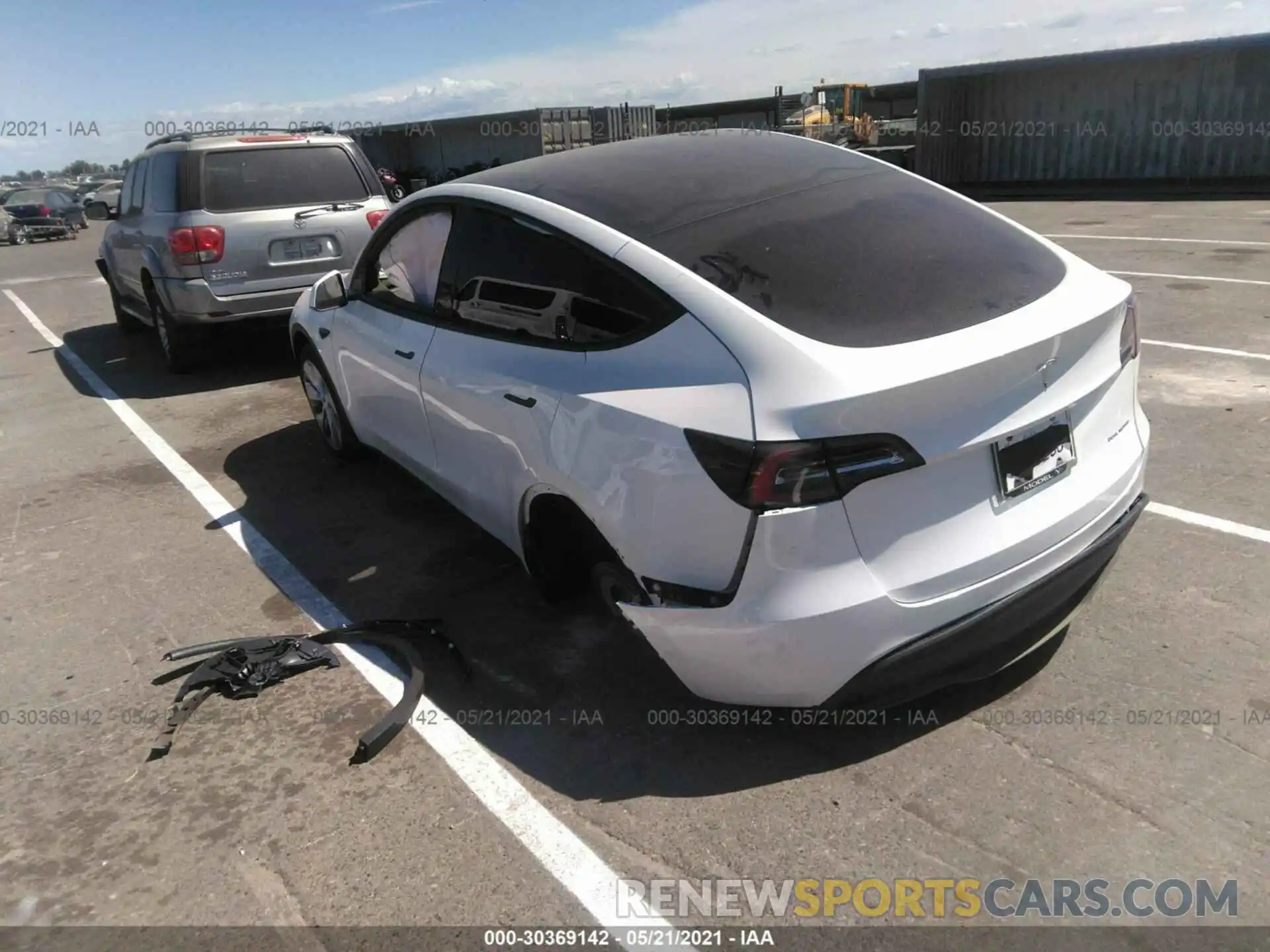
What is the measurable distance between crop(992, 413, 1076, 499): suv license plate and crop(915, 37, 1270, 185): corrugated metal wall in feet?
62.8

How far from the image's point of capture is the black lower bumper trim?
254cm

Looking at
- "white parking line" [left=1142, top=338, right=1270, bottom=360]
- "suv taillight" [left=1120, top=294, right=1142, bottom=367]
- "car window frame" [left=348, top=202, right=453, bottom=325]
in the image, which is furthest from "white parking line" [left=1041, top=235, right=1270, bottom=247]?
"car window frame" [left=348, top=202, right=453, bottom=325]

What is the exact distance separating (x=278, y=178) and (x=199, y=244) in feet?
2.98

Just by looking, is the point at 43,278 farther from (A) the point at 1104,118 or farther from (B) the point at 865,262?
(A) the point at 1104,118

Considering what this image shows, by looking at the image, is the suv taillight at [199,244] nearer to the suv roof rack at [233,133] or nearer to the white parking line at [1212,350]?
the suv roof rack at [233,133]

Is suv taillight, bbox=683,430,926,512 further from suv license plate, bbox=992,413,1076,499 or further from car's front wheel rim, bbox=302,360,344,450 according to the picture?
car's front wheel rim, bbox=302,360,344,450

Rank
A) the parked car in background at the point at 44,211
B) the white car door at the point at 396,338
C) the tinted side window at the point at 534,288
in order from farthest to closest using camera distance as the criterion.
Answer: the parked car in background at the point at 44,211 < the white car door at the point at 396,338 < the tinted side window at the point at 534,288

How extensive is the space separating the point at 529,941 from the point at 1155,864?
5.35 feet

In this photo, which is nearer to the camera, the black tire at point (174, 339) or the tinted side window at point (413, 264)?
the tinted side window at point (413, 264)

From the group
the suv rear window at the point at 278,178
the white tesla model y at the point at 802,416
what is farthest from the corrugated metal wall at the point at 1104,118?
the white tesla model y at the point at 802,416

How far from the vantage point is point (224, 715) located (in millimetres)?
3312

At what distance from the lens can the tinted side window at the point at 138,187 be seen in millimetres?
8601

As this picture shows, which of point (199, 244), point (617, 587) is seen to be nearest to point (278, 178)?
point (199, 244)

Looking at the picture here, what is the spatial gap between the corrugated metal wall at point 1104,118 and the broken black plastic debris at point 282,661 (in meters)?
20.1
